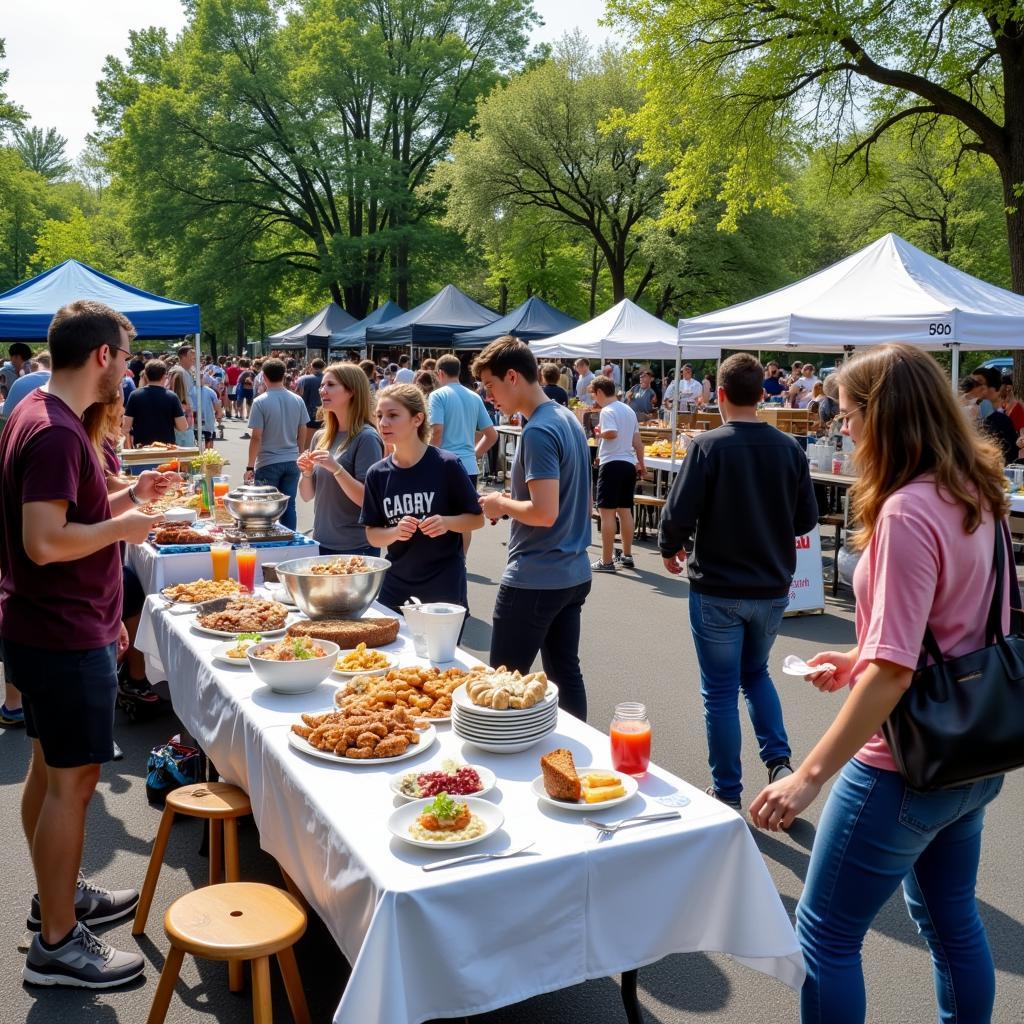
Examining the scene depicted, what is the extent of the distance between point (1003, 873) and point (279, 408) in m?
6.86

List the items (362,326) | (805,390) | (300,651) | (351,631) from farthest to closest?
(362,326), (805,390), (351,631), (300,651)

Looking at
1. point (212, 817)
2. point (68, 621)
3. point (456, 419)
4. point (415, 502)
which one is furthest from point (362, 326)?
point (212, 817)

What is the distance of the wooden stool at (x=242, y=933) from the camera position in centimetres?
235

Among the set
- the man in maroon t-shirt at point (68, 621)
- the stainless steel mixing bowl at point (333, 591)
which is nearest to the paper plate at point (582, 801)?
the man in maroon t-shirt at point (68, 621)

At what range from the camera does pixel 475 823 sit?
221 centimetres

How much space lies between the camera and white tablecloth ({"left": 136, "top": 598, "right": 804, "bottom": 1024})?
197 centimetres

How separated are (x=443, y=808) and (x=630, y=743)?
22.8 inches

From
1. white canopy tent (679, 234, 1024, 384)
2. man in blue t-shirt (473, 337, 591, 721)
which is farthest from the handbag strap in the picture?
white canopy tent (679, 234, 1024, 384)

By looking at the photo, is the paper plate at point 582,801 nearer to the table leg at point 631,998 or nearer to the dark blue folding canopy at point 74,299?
the table leg at point 631,998

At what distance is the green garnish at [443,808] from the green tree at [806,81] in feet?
46.2

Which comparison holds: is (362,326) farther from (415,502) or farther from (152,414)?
(415,502)

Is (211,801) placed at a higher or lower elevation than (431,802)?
lower

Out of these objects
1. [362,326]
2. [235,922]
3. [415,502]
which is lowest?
[235,922]

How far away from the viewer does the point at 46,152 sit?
73.1 m
